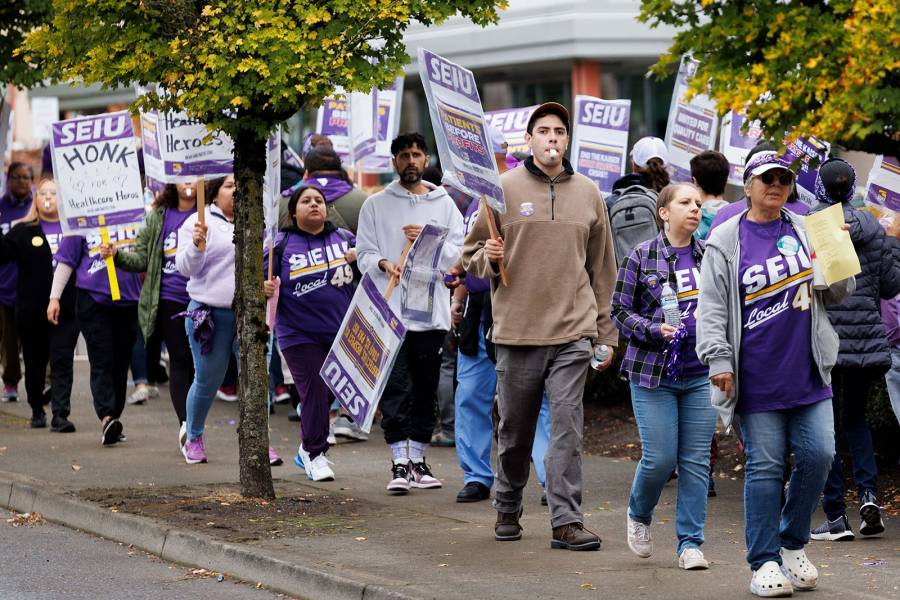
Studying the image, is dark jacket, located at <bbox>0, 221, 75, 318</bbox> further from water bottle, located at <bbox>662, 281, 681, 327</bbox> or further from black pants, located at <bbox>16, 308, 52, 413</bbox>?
water bottle, located at <bbox>662, 281, 681, 327</bbox>

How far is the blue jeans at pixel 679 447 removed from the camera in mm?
7344

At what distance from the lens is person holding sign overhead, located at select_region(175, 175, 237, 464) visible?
34.8 feet

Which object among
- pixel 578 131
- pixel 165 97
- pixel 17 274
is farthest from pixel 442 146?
pixel 17 274

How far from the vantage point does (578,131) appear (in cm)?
1312

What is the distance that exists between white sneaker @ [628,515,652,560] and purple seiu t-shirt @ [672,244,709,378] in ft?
2.41

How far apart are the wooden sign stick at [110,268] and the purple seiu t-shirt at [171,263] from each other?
381mm

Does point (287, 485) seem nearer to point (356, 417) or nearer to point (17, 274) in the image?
point (356, 417)

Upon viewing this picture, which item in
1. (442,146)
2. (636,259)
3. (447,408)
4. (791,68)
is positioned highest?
(791,68)

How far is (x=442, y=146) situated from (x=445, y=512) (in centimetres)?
234

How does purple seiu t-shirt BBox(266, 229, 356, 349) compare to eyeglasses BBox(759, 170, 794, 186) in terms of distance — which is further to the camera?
purple seiu t-shirt BBox(266, 229, 356, 349)

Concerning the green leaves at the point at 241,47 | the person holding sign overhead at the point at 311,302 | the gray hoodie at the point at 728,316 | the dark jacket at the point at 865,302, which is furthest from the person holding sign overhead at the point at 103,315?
the gray hoodie at the point at 728,316

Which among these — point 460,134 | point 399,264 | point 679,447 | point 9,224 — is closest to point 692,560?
point 679,447

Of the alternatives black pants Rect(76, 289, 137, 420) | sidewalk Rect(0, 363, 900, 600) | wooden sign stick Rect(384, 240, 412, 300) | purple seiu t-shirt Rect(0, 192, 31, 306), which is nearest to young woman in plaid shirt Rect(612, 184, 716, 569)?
sidewalk Rect(0, 363, 900, 600)

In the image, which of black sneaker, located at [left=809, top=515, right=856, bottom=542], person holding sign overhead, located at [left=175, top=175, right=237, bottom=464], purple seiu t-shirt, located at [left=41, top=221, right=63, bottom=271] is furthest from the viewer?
purple seiu t-shirt, located at [left=41, top=221, right=63, bottom=271]
